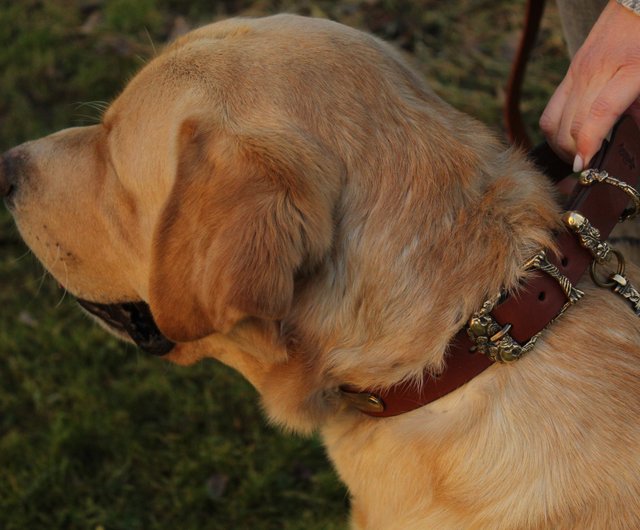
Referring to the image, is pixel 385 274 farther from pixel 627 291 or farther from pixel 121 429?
pixel 121 429

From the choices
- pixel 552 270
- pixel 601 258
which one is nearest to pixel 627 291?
pixel 601 258

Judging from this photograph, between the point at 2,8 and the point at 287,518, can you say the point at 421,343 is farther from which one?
the point at 2,8

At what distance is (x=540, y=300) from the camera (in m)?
2.33

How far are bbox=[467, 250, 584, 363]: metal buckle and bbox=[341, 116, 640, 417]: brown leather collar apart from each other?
13mm

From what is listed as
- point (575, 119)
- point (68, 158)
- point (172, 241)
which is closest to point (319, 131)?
point (172, 241)

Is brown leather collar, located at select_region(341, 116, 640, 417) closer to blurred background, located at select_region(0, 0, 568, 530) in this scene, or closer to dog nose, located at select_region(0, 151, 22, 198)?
dog nose, located at select_region(0, 151, 22, 198)

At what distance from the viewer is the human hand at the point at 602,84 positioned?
2.56 metres

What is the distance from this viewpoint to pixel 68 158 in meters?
2.98

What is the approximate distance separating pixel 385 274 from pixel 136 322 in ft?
3.72

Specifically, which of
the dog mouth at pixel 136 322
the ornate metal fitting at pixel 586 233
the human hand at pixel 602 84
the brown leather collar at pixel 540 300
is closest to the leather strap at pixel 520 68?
the human hand at pixel 602 84

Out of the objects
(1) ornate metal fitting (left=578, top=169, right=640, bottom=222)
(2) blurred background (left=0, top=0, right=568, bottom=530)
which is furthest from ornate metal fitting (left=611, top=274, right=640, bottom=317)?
(2) blurred background (left=0, top=0, right=568, bottom=530)

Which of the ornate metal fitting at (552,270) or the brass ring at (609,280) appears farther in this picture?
the brass ring at (609,280)

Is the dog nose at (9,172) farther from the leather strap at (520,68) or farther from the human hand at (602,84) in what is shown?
the leather strap at (520,68)

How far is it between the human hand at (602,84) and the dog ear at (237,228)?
0.81 meters
